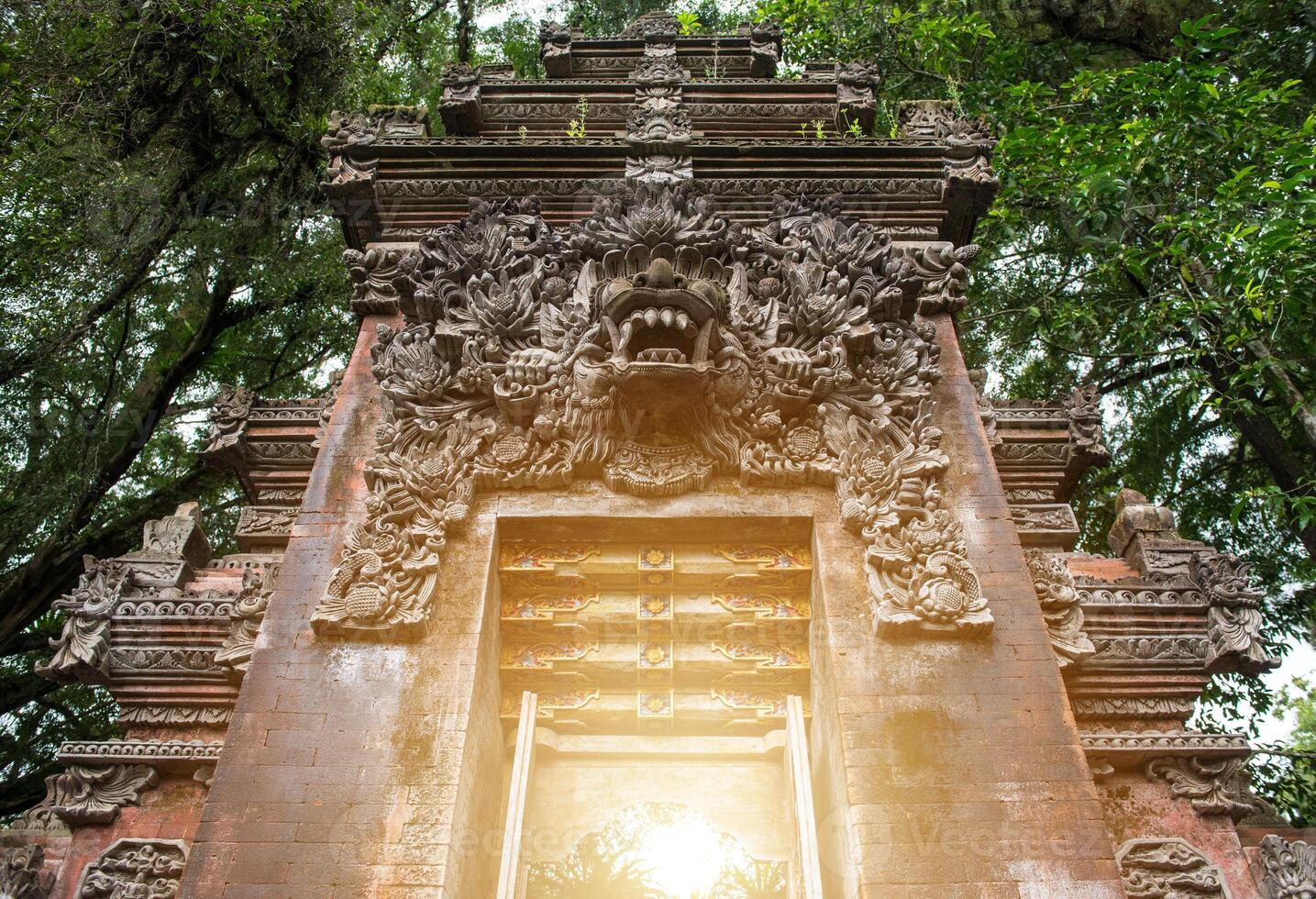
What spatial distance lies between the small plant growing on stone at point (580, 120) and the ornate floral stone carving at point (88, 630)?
600cm

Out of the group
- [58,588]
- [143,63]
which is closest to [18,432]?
[58,588]

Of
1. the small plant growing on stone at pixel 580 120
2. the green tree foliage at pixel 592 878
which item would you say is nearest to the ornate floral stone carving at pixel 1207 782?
the green tree foliage at pixel 592 878

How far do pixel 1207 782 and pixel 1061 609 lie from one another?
4.32ft

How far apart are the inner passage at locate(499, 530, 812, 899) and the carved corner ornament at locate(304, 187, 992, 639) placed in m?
0.60

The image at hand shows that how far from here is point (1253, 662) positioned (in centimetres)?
631

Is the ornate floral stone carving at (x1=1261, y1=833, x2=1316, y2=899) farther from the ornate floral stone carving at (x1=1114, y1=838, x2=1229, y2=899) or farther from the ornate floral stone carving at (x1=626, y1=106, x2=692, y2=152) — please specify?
the ornate floral stone carving at (x1=626, y1=106, x2=692, y2=152)

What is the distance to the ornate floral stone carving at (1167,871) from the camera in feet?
17.7

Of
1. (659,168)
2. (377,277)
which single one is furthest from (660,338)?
(377,277)

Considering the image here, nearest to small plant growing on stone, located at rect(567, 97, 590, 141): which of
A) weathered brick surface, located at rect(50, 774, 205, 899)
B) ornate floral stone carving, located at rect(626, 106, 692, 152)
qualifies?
ornate floral stone carving, located at rect(626, 106, 692, 152)

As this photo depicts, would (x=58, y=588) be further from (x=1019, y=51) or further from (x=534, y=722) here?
(x=1019, y=51)

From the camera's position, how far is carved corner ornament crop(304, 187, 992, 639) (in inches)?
242

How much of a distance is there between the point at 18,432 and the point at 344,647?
8.39m

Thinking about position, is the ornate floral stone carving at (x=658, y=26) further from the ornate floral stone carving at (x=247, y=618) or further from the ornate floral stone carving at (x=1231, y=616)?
the ornate floral stone carving at (x=1231, y=616)

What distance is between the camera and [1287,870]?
17.7 ft
